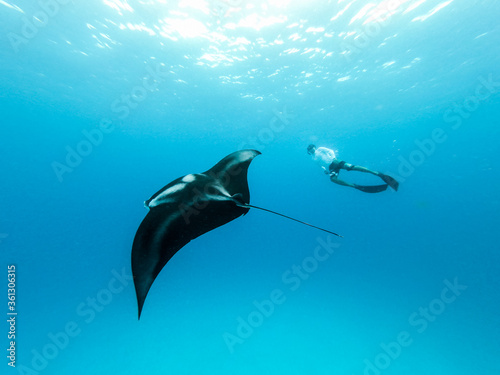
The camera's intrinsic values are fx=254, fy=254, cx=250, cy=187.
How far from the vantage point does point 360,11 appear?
1185 centimetres

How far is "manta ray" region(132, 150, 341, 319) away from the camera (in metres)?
2.89

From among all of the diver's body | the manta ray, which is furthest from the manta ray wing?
the diver's body

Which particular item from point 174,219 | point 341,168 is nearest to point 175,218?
point 174,219

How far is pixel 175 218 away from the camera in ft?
10.6

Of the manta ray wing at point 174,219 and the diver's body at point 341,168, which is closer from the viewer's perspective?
the manta ray wing at point 174,219

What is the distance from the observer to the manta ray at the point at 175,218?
9.48 ft

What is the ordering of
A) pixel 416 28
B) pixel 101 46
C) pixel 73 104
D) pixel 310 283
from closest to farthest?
pixel 416 28
pixel 101 46
pixel 73 104
pixel 310 283

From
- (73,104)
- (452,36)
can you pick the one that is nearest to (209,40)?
(452,36)

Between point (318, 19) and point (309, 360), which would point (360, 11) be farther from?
point (309, 360)

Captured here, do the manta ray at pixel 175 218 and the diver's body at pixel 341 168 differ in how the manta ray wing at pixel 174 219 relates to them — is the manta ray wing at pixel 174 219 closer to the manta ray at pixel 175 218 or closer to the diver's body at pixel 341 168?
the manta ray at pixel 175 218

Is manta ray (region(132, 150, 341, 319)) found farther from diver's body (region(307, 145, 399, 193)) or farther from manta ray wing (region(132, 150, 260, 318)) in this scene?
diver's body (region(307, 145, 399, 193))

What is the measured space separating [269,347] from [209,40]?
67.1ft

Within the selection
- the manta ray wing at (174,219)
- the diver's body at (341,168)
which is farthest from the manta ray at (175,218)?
the diver's body at (341,168)

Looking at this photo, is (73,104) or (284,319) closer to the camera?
(284,319)
